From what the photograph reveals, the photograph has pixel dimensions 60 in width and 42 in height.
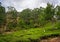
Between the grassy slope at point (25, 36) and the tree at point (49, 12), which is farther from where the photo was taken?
the tree at point (49, 12)

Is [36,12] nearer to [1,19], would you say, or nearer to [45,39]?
[1,19]

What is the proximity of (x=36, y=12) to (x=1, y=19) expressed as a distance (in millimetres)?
33572

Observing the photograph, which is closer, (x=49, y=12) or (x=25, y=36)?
(x=25, y=36)

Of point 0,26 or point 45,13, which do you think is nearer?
point 45,13

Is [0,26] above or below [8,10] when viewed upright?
below

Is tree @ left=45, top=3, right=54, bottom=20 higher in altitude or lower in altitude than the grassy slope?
higher

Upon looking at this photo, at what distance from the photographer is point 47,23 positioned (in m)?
68.2

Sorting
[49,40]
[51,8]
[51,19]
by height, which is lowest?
[49,40]

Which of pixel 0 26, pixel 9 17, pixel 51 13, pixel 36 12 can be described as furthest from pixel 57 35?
pixel 36 12

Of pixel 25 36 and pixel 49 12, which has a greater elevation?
pixel 49 12

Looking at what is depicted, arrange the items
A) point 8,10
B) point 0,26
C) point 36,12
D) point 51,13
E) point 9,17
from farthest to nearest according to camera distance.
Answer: point 36,12 < point 8,10 < point 9,17 < point 0,26 < point 51,13

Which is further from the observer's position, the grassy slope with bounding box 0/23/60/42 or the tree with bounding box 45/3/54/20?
the tree with bounding box 45/3/54/20

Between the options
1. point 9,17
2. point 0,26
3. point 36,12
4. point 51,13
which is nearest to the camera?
point 51,13

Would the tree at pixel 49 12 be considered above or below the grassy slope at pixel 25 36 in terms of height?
above
